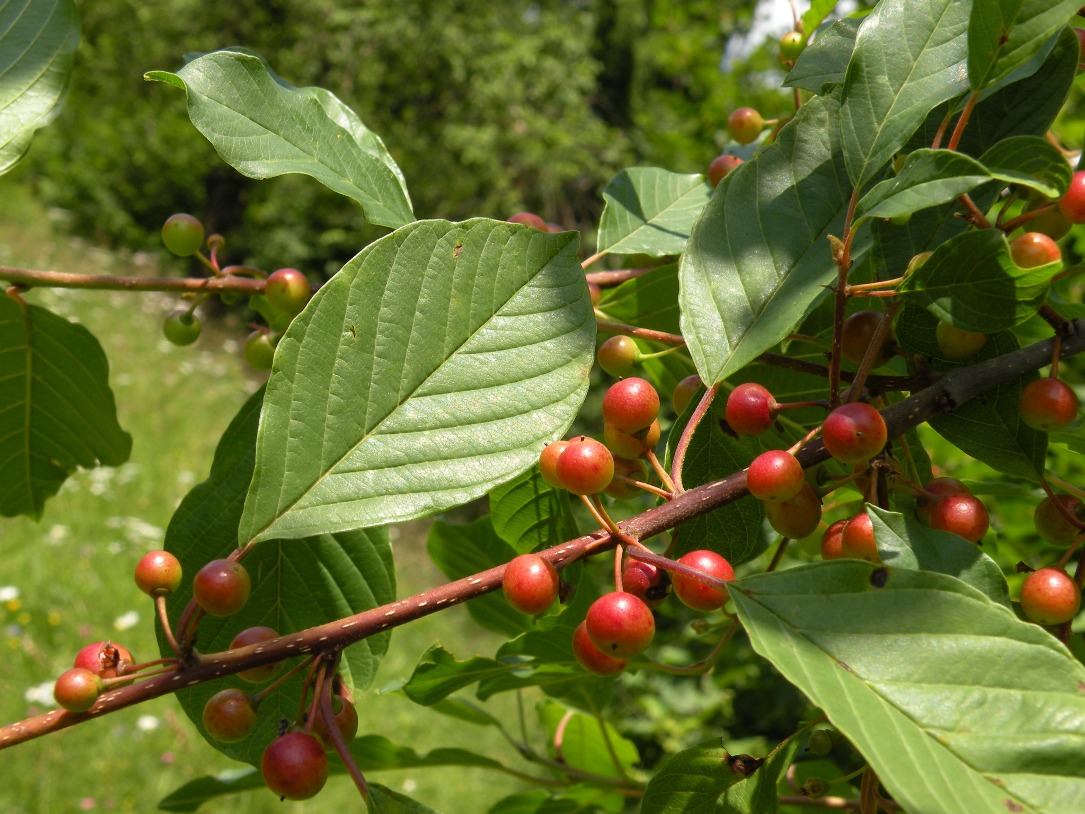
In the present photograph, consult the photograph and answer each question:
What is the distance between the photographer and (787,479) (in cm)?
63

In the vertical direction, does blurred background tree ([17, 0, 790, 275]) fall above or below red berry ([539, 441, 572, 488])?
below

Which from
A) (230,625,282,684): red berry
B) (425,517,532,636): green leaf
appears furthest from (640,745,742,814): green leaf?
(425,517,532,636): green leaf

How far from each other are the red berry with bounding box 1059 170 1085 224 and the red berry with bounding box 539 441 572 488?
17.9 inches

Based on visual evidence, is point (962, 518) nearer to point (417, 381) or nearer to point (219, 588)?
point (417, 381)

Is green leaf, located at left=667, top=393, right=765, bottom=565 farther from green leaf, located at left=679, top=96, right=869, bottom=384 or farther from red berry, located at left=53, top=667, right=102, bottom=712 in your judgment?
red berry, located at left=53, top=667, right=102, bottom=712

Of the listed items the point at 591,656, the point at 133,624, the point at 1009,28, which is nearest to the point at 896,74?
the point at 1009,28

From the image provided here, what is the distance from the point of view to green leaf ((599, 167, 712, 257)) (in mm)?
1085

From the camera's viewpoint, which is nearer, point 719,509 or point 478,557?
point 719,509

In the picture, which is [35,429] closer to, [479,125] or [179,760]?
[179,760]

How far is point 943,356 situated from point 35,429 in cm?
115

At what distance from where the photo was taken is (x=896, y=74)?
27.3 inches

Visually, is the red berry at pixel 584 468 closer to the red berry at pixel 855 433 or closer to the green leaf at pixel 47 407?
the red berry at pixel 855 433

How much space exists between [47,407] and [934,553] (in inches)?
43.8

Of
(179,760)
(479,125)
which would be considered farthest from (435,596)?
(479,125)
